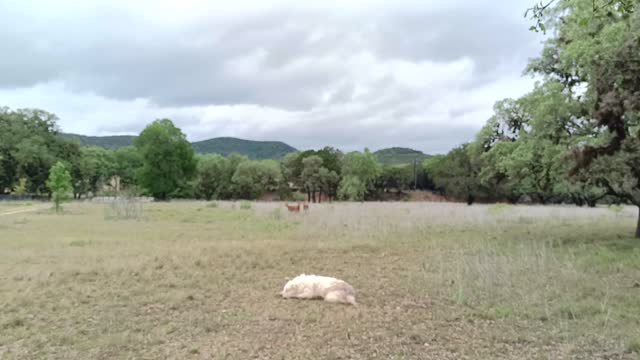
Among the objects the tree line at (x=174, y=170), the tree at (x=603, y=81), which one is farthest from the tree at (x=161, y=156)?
the tree at (x=603, y=81)

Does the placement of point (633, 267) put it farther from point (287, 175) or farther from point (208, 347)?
point (287, 175)

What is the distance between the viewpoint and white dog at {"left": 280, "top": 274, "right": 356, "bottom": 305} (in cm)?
726

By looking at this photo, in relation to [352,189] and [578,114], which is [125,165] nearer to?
[352,189]

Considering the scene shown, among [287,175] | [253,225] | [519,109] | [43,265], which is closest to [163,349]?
[43,265]

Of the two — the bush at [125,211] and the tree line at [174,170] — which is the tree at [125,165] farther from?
the bush at [125,211]

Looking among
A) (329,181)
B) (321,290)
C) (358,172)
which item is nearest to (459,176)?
(358,172)

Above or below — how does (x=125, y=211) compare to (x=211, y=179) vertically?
below

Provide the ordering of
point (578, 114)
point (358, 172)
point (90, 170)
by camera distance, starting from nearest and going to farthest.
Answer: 1. point (578, 114)
2. point (358, 172)
3. point (90, 170)

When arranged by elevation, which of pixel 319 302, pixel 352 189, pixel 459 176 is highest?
pixel 459 176

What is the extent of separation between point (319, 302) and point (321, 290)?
250 millimetres

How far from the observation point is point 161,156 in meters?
58.3

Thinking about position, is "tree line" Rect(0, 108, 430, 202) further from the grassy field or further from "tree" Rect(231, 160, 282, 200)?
the grassy field

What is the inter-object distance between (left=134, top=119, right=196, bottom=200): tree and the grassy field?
44789 mm

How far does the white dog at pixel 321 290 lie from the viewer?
7.26 m
